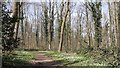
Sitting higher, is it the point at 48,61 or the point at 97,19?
the point at 97,19

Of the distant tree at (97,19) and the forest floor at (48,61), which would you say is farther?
the distant tree at (97,19)

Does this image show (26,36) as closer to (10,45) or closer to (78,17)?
(78,17)

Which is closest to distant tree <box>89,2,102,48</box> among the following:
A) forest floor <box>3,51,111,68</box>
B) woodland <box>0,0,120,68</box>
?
woodland <box>0,0,120,68</box>

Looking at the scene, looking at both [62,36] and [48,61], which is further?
[62,36]

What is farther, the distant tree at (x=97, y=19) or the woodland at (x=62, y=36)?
the distant tree at (x=97, y=19)

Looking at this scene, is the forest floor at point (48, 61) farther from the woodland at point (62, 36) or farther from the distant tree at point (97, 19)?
the distant tree at point (97, 19)

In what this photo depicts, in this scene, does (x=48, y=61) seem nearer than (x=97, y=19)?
Yes

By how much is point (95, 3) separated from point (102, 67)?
1626 cm

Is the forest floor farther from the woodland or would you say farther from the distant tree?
the distant tree

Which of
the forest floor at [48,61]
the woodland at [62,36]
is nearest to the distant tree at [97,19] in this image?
the woodland at [62,36]

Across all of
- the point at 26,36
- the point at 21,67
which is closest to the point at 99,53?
the point at 21,67

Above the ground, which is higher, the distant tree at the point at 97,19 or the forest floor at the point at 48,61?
the distant tree at the point at 97,19

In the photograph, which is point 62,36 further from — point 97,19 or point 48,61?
point 48,61

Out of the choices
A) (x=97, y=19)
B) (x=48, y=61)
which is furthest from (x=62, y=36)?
(x=48, y=61)
